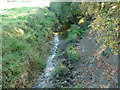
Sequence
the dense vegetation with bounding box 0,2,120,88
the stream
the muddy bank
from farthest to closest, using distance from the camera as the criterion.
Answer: the stream
the muddy bank
the dense vegetation with bounding box 0,2,120,88

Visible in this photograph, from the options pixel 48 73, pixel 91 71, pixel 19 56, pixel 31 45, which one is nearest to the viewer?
pixel 91 71

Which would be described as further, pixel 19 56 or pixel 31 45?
pixel 31 45

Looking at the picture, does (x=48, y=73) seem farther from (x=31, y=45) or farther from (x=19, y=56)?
(x=31, y=45)

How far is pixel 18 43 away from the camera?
1038cm

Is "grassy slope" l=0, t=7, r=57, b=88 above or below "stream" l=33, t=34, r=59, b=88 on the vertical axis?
above

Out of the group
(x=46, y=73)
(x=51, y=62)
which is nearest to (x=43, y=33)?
(x=51, y=62)

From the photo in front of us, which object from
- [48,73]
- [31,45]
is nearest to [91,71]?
[48,73]

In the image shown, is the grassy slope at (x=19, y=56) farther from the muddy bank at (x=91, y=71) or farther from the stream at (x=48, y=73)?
the muddy bank at (x=91, y=71)

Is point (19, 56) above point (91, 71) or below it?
above

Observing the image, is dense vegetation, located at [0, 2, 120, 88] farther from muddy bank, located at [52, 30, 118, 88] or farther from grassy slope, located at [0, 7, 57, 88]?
muddy bank, located at [52, 30, 118, 88]

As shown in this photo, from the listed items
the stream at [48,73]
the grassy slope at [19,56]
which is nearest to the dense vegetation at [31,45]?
the grassy slope at [19,56]

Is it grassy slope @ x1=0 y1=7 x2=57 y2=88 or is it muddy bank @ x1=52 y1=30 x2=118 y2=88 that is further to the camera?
grassy slope @ x1=0 y1=7 x2=57 y2=88

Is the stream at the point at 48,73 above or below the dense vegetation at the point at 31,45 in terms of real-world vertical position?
below

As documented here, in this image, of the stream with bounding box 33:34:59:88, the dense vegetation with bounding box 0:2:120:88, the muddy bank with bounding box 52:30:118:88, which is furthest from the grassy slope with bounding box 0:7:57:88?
the muddy bank with bounding box 52:30:118:88
